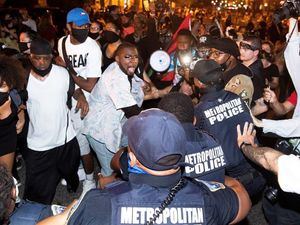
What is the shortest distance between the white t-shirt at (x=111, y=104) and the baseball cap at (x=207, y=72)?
0.87m

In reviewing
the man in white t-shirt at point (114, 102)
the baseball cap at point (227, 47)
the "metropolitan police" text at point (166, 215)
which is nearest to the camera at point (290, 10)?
the baseball cap at point (227, 47)

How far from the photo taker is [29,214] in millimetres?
2369

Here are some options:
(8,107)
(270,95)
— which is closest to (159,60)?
A: (270,95)

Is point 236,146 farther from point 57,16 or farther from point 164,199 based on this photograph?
point 57,16

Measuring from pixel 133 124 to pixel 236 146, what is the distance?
169 cm

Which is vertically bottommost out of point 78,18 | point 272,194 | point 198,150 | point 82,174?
point 82,174

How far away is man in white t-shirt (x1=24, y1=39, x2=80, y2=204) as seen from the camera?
13.2 ft

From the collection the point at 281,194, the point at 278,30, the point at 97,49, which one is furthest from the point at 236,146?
the point at 278,30

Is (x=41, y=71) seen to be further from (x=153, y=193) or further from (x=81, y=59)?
(x=153, y=193)

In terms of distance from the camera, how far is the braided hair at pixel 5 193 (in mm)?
1874

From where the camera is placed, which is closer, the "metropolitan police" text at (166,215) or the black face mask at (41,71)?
the "metropolitan police" text at (166,215)

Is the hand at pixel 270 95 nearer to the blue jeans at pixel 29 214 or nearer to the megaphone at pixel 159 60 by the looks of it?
the megaphone at pixel 159 60

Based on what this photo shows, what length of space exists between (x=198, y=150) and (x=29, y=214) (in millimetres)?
1198

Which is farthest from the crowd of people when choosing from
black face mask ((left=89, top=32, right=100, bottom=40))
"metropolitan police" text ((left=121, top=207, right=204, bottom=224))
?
black face mask ((left=89, top=32, right=100, bottom=40))
